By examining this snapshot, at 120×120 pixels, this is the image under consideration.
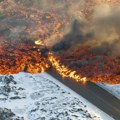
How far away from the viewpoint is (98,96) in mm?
52219

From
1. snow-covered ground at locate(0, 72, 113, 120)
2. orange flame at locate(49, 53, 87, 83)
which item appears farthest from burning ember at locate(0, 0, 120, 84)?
snow-covered ground at locate(0, 72, 113, 120)

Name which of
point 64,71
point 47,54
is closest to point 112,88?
point 64,71

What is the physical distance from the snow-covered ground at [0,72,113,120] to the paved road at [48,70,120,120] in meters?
0.95

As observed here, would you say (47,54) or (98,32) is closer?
(47,54)

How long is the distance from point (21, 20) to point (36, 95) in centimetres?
3007

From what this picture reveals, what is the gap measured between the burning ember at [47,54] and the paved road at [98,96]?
5.19ft

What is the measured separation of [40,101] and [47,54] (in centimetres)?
1477

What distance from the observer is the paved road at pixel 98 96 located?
49.2 m

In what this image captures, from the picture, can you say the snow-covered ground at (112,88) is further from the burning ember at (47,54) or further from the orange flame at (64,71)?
the orange flame at (64,71)

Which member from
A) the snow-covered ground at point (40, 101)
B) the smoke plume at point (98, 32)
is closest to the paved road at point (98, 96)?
the snow-covered ground at point (40, 101)

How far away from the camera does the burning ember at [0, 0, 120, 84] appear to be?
58000mm

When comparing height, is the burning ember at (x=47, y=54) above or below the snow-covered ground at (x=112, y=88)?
above

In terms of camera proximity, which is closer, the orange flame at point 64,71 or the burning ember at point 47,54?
the orange flame at point 64,71

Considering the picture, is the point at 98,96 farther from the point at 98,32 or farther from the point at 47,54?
the point at 98,32
